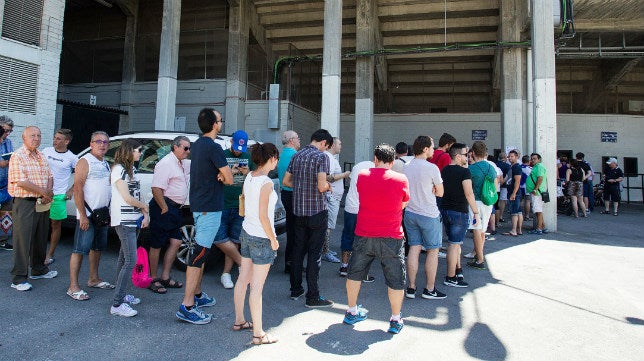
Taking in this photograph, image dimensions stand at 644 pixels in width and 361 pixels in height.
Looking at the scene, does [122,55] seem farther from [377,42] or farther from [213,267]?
[213,267]

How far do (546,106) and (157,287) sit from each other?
29.1 ft

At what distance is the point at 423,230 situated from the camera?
420 cm

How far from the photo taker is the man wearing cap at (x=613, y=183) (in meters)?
11.5

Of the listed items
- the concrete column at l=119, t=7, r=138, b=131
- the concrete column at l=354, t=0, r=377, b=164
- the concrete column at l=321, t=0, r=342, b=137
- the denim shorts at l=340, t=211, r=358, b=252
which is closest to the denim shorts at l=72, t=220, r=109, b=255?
the denim shorts at l=340, t=211, r=358, b=252

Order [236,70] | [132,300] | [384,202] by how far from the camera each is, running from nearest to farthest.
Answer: [384,202], [132,300], [236,70]

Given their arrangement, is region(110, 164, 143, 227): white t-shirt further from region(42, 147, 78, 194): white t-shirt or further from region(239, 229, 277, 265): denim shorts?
region(42, 147, 78, 194): white t-shirt

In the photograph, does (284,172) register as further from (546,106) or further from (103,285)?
(546,106)

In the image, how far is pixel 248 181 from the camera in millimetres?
3111

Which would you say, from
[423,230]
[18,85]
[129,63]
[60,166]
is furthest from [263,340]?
[129,63]

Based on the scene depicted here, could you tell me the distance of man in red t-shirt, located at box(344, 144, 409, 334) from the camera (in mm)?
3311

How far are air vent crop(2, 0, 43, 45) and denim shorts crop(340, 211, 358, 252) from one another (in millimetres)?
8905

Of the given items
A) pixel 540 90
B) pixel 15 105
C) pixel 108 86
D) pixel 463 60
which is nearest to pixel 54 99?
pixel 15 105

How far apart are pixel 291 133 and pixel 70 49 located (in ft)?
53.6

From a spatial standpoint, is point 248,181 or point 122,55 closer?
point 248,181
